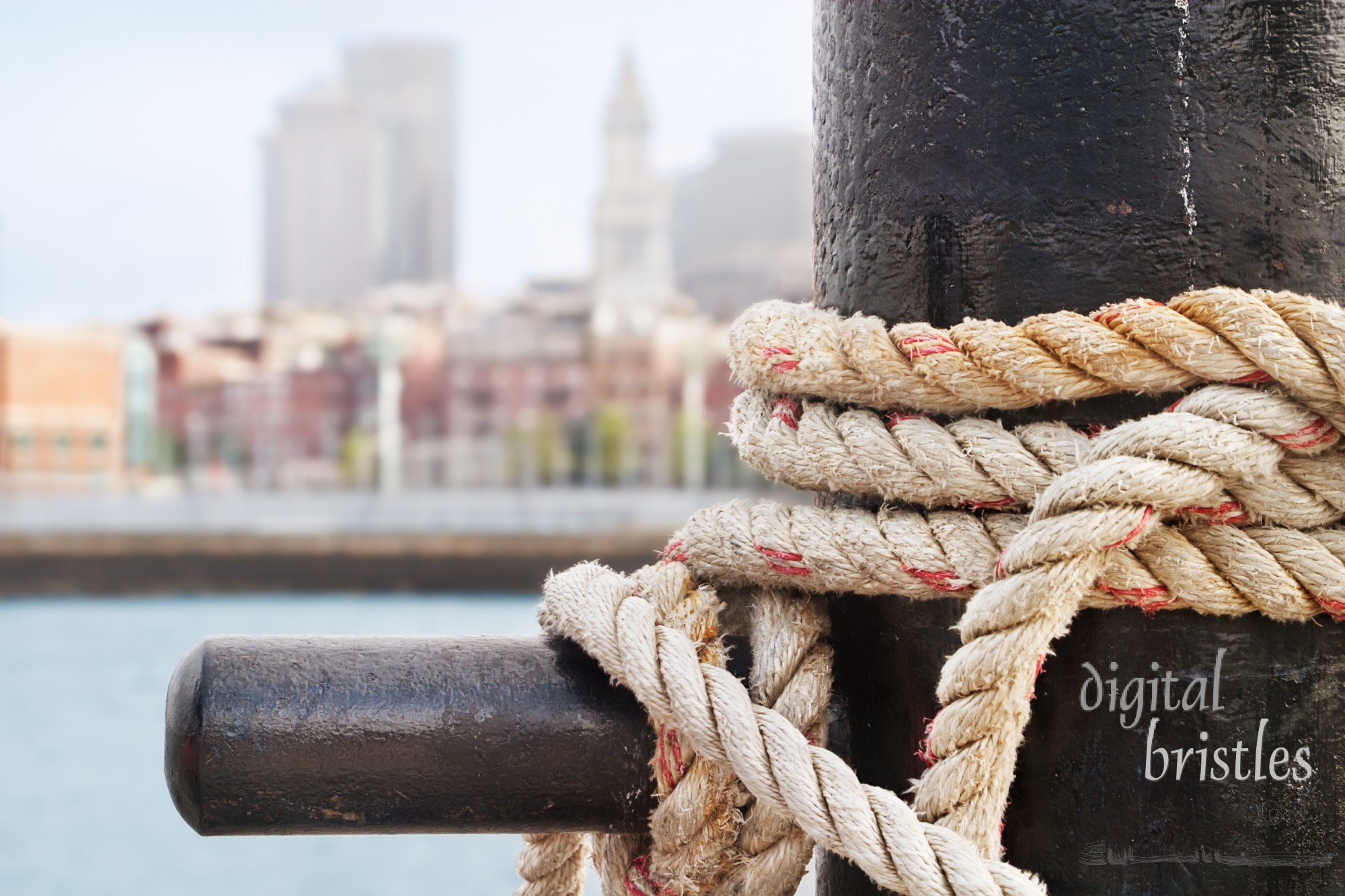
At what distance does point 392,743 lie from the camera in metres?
0.93

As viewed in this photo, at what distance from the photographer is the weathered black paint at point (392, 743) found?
0.93 meters

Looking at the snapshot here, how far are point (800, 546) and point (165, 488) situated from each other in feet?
179

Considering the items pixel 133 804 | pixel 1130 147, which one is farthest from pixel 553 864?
pixel 133 804

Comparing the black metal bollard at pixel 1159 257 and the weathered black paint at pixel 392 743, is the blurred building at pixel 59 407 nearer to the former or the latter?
the weathered black paint at pixel 392 743

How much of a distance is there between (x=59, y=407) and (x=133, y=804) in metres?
38.4

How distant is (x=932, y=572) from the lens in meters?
0.90

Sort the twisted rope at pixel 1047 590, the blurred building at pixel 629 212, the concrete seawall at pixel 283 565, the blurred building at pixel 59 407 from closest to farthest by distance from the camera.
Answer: the twisted rope at pixel 1047 590
the concrete seawall at pixel 283 565
the blurred building at pixel 59 407
the blurred building at pixel 629 212

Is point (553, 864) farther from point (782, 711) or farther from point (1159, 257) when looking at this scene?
point (1159, 257)

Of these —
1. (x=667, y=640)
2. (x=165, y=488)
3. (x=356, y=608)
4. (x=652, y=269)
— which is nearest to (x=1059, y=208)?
(x=667, y=640)

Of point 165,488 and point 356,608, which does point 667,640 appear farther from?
point 165,488

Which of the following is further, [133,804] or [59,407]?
[59,407]

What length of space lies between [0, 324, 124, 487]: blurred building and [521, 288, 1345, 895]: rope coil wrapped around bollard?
50490 millimetres

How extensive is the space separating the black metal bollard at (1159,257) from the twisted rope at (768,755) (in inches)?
3.8

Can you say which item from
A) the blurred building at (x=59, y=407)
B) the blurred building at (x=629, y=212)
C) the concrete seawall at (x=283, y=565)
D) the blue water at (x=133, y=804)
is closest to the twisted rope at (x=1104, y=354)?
the blue water at (x=133, y=804)
